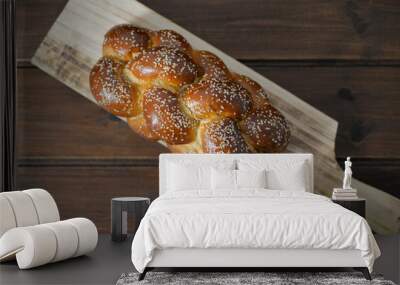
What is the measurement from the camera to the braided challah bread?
17.3 ft

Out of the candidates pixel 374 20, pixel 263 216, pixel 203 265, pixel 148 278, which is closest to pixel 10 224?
pixel 148 278

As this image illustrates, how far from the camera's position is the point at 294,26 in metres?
5.61

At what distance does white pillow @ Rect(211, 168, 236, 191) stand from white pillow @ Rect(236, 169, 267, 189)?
0.13 ft

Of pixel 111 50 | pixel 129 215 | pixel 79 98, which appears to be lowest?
pixel 129 215

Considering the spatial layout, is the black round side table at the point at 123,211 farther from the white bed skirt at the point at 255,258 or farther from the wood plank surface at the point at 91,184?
the white bed skirt at the point at 255,258

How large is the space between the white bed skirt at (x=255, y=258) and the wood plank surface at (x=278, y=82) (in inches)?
78.1

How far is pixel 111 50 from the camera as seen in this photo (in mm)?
5562

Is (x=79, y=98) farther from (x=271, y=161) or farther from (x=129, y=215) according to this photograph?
(x=271, y=161)

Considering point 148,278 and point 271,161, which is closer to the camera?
point 148,278

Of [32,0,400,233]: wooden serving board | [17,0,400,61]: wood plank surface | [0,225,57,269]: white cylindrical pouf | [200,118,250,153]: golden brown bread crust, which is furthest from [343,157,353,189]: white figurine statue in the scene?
[0,225,57,269]: white cylindrical pouf

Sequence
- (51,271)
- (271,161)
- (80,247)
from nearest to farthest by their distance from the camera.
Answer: (51,271) < (80,247) < (271,161)

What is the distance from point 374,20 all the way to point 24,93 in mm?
3074

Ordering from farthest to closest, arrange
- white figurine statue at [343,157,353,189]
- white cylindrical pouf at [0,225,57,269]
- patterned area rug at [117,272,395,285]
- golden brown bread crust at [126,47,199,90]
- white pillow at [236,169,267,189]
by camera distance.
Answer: golden brown bread crust at [126,47,199,90] → white figurine statue at [343,157,353,189] → white pillow at [236,169,267,189] → white cylindrical pouf at [0,225,57,269] → patterned area rug at [117,272,395,285]

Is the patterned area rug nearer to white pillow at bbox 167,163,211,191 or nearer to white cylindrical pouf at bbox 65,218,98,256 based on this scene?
white cylindrical pouf at bbox 65,218,98,256
